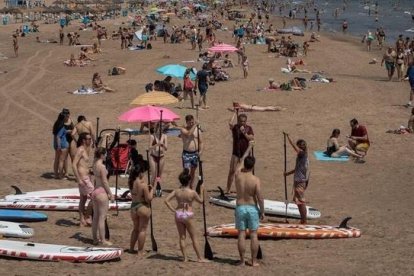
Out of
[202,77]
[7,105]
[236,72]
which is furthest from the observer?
[236,72]

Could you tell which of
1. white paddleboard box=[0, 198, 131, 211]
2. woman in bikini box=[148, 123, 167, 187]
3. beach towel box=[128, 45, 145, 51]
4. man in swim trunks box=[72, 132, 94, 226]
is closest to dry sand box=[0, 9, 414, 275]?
white paddleboard box=[0, 198, 131, 211]

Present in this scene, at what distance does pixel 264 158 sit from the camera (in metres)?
15.9

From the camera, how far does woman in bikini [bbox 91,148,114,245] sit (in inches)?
365

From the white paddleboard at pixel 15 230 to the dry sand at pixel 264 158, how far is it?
0.27 metres

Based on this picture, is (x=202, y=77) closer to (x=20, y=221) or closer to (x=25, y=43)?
(x=20, y=221)

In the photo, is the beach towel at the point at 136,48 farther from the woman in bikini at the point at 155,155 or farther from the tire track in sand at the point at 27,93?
the woman in bikini at the point at 155,155

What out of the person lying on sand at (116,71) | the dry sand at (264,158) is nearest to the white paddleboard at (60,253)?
the dry sand at (264,158)

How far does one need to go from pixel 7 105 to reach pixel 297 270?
16.5 metres

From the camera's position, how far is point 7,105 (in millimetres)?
23125

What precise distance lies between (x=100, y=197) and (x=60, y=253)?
0.90 m

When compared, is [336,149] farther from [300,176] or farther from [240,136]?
[300,176]

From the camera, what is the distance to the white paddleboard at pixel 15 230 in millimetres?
Answer: 9836

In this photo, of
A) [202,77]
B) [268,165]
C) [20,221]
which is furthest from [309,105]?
[20,221]

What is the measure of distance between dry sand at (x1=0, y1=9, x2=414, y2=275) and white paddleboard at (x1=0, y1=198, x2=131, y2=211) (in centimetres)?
16
